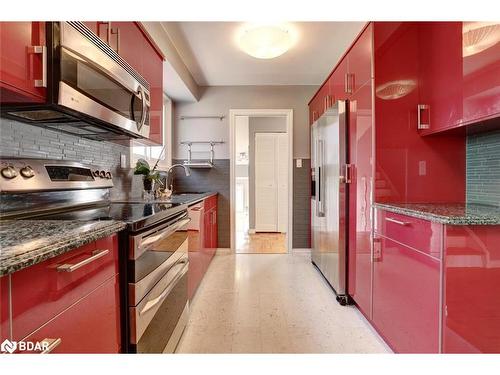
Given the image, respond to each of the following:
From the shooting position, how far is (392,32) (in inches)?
69.3

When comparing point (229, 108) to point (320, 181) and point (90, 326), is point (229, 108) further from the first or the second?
point (90, 326)

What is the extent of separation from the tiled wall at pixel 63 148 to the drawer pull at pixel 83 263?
27.4 inches

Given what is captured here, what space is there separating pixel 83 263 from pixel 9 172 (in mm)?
659

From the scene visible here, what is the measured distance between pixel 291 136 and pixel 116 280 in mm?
3151

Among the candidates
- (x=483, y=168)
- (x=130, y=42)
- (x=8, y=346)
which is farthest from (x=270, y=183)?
(x=8, y=346)

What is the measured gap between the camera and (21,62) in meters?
0.89

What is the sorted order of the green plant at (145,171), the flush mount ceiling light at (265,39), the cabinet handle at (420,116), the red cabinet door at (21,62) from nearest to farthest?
the red cabinet door at (21,62), the cabinet handle at (420,116), the flush mount ceiling light at (265,39), the green plant at (145,171)

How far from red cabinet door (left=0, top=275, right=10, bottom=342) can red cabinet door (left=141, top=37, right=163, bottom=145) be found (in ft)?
5.30

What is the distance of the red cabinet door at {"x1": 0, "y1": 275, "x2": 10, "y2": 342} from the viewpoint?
52 cm

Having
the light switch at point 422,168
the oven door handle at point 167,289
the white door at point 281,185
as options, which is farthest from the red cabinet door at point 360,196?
the white door at point 281,185

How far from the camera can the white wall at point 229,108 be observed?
3715 mm

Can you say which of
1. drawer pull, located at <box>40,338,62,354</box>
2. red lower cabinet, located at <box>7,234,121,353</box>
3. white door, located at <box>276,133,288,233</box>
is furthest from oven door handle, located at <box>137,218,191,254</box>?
white door, located at <box>276,133,288,233</box>

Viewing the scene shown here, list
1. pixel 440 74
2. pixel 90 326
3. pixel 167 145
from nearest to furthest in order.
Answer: pixel 90 326
pixel 440 74
pixel 167 145

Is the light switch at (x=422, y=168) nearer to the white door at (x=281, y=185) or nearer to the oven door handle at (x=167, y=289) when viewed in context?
the oven door handle at (x=167, y=289)
